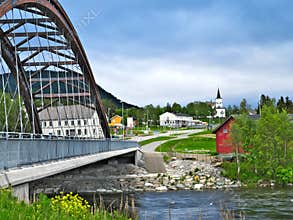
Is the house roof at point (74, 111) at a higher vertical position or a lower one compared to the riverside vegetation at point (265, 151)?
higher

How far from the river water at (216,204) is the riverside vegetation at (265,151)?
4.57 meters

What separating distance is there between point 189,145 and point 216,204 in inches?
1957

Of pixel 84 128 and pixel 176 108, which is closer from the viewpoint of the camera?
pixel 84 128

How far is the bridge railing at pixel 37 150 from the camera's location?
43.4 feet

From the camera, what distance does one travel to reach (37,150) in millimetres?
17188

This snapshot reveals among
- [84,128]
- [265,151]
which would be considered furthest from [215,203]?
[84,128]

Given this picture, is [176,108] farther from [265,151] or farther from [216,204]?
[216,204]

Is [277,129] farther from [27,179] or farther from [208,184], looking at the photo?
[27,179]

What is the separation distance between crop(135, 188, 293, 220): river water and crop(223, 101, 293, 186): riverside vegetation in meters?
4.57

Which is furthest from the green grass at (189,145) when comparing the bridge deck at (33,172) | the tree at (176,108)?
the tree at (176,108)

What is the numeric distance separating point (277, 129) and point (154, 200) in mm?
16478

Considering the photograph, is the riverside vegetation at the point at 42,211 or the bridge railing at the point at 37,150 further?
the bridge railing at the point at 37,150

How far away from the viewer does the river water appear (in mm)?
25172

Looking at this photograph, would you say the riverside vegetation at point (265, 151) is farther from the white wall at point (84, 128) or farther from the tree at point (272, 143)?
the white wall at point (84, 128)
